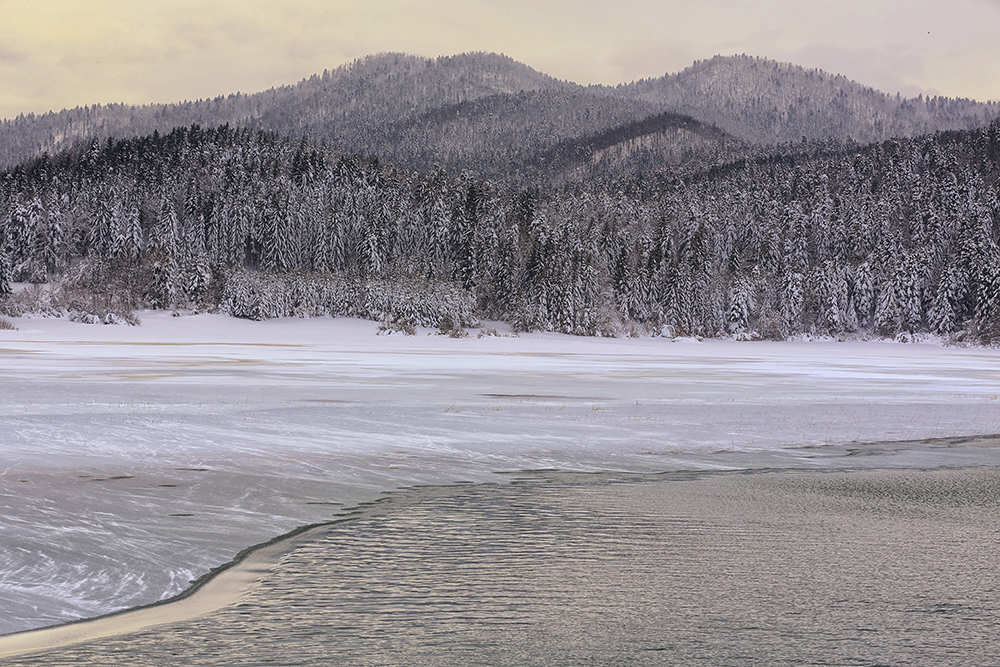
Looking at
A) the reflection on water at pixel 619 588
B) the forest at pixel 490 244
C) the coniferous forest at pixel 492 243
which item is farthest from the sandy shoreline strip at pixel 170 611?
the coniferous forest at pixel 492 243

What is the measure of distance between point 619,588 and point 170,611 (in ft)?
10.5

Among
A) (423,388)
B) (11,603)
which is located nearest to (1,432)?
(11,603)

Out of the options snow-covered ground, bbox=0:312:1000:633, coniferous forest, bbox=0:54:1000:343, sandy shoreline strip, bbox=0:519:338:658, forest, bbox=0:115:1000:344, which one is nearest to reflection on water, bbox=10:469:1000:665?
sandy shoreline strip, bbox=0:519:338:658

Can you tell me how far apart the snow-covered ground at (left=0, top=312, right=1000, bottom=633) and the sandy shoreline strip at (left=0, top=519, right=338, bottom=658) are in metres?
0.18

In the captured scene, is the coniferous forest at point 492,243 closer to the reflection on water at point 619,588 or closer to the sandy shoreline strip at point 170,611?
the reflection on water at point 619,588

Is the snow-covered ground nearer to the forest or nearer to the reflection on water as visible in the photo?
the reflection on water

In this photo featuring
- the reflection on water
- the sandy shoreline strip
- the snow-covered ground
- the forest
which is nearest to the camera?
the reflection on water

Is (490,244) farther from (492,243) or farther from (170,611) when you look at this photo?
(170,611)

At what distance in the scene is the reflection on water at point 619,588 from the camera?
16.4 feet

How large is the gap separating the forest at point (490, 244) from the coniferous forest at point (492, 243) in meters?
0.29

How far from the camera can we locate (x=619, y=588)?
621cm

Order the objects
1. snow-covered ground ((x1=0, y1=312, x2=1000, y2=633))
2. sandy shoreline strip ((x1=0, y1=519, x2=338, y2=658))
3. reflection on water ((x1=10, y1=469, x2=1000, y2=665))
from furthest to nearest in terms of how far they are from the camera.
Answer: snow-covered ground ((x1=0, y1=312, x2=1000, y2=633)), sandy shoreline strip ((x1=0, y1=519, x2=338, y2=658)), reflection on water ((x1=10, y1=469, x2=1000, y2=665))

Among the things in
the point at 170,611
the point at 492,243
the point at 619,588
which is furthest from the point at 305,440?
the point at 492,243

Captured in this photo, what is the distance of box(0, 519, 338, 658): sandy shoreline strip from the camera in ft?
17.1
